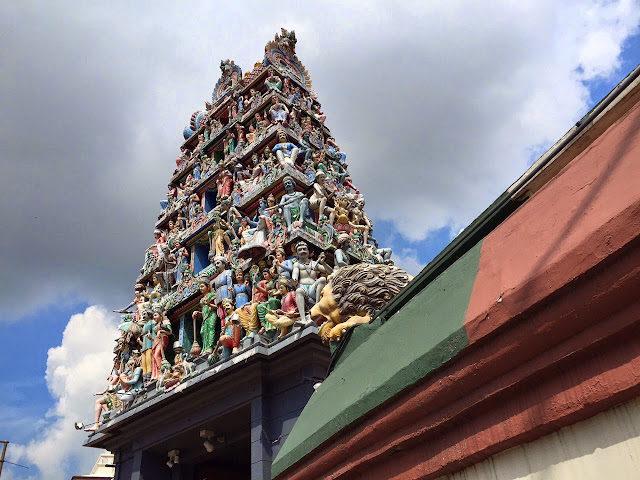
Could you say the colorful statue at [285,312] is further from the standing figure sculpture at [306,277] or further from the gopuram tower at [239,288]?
the standing figure sculpture at [306,277]

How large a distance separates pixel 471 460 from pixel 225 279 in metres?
13.3

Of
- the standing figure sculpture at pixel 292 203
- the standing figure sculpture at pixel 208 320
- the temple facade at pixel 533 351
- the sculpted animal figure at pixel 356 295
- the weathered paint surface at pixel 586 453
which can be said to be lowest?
the weathered paint surface at pixel 586 453

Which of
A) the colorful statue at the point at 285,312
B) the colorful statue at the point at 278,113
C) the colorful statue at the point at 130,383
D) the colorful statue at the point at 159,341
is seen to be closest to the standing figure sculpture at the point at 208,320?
the colorful statue at the point at 159,341

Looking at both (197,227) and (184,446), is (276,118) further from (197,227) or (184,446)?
(184,446)

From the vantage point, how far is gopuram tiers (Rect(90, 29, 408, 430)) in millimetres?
13883

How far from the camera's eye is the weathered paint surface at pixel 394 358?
2924 millimetres

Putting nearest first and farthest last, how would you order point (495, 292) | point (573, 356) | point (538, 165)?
point (573, 356) < point (495, 292) < point (538, 165)

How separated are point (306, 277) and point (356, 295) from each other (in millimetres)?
8344

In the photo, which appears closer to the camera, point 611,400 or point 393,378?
point 611,400

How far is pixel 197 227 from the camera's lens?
765 inches

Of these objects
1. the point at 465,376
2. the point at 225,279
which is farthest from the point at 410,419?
the point at 225,279

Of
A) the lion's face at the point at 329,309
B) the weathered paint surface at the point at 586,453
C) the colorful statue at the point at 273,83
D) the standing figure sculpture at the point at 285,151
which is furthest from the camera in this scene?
the colorful statue at the point at 273,83

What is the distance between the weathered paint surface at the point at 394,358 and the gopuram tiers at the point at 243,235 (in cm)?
706

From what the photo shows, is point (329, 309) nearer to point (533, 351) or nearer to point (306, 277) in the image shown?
point (533, 351)
